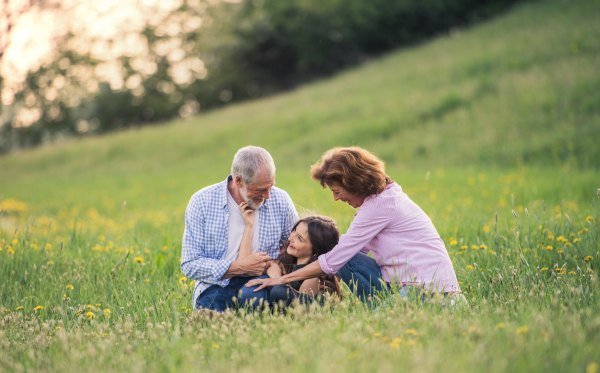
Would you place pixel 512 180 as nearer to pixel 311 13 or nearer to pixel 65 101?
pixel 311 13

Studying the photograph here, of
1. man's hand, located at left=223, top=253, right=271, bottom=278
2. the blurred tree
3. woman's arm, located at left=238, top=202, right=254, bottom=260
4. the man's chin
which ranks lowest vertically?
man's hand, located at left=223, top=253, right=271, bottom=278

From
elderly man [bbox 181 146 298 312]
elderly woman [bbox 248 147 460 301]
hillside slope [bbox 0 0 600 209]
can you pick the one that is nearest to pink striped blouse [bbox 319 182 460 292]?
elderly woman [bbox 248 147 460 301]

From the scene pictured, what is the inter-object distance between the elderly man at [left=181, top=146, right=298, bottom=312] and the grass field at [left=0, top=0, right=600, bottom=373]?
0.35m

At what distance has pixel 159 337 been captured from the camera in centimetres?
312

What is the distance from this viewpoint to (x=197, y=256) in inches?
157

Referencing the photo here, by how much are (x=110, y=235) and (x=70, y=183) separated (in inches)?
486

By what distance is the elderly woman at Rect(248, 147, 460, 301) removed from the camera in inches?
144

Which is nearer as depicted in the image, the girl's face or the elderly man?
the elderly man

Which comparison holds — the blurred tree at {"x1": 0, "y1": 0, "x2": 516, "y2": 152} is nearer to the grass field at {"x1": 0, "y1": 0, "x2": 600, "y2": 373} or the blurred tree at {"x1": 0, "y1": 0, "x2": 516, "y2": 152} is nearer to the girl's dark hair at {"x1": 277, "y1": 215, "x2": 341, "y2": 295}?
the grass field at {"x1": 0, "y1": 0, "x2": 600, "y2": 373}

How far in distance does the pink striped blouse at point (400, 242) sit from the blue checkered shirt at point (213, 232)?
0.74 meters

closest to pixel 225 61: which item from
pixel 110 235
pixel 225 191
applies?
pixel 110 235

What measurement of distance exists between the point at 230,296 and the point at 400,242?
5.16 feet

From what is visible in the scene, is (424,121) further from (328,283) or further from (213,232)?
(213,232)

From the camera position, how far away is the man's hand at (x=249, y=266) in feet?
12.9
